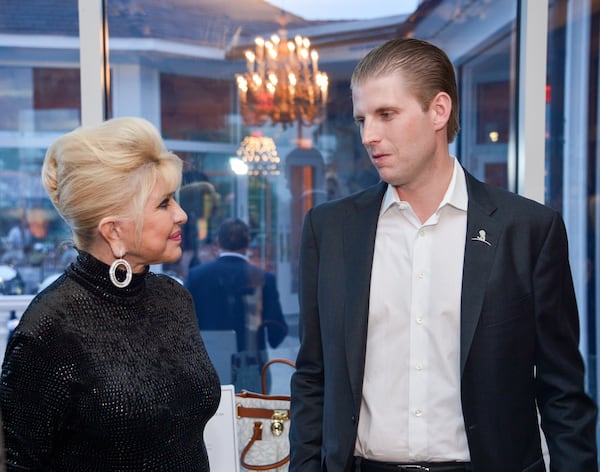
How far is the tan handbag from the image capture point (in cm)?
226

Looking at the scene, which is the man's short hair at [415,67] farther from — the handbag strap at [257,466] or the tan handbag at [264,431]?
the handbag strap at [257,466]

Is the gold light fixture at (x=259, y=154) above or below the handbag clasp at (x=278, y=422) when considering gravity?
above

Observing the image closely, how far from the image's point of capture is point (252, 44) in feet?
13.4

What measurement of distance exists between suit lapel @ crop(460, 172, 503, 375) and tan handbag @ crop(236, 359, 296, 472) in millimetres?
896

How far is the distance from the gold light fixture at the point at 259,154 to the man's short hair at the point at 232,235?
1.07ft

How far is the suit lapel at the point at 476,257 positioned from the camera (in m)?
1.49

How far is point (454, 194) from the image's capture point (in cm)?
164

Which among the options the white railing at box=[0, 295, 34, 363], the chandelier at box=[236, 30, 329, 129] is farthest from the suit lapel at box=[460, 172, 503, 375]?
the chandelier at box=[236, 30, 329, 129]

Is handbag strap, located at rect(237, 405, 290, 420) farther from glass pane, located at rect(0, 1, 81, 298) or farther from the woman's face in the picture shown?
glass pane, located at rect(0, 1, 81, 298)

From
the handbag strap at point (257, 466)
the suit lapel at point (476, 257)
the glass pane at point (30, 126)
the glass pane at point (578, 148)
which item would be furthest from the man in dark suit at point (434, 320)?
the glass pane at point (30, 126)

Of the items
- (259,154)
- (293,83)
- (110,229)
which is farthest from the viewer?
(293,83)

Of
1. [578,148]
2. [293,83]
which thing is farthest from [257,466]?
[293,83]

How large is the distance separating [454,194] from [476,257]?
178 millimetres

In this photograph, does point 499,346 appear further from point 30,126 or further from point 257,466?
point 30,126
